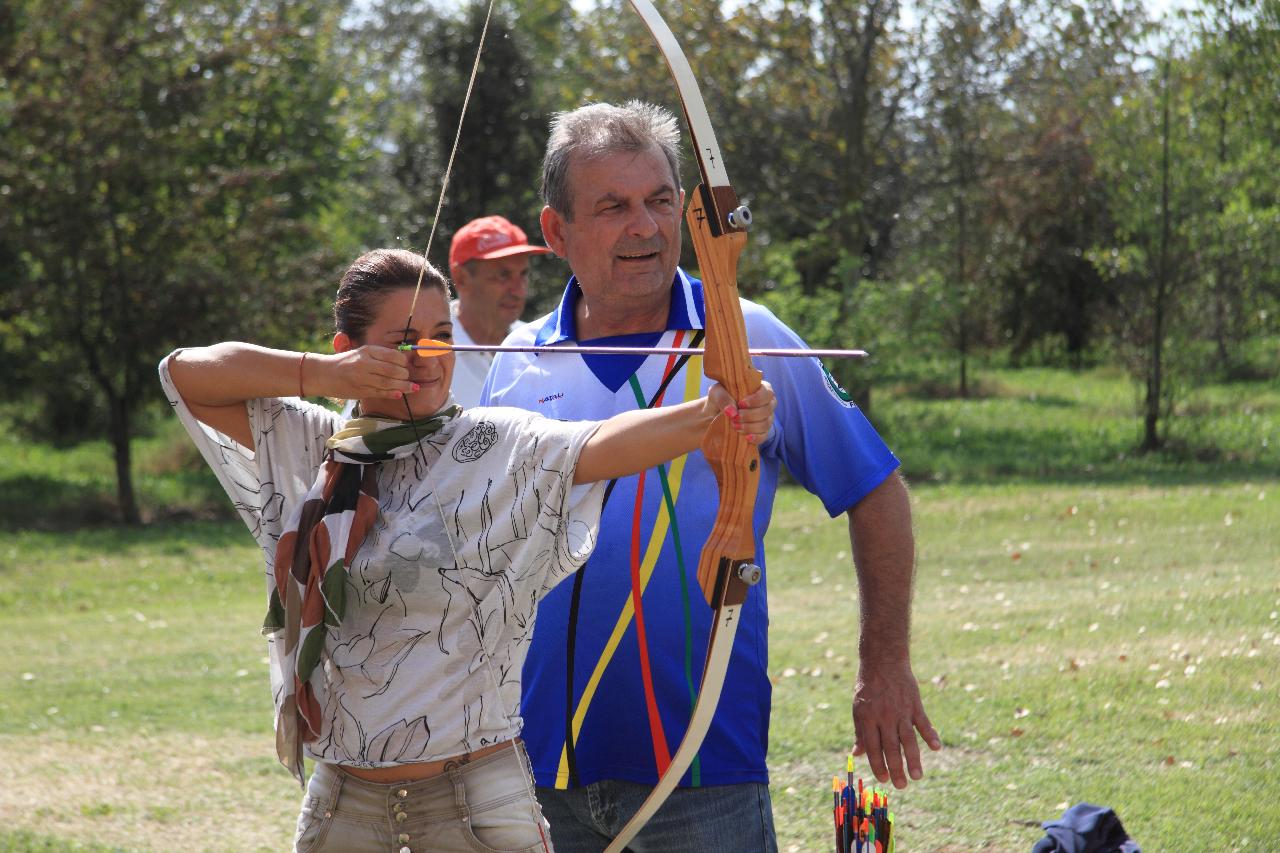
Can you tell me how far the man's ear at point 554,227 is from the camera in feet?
8.63

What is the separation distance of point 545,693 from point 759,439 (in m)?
0.73

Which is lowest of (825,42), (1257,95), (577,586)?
(577,586)

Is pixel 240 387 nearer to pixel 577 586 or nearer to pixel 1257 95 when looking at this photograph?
pixel 577 586

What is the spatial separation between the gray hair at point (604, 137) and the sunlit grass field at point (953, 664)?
2.67 metres

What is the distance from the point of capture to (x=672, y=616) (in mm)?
2379

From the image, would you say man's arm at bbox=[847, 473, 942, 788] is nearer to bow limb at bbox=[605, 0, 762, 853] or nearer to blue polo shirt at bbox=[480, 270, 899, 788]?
blue polo shirt at bbox=[480, 270, 899, 788]

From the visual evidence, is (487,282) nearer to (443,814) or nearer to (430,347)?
(430,347)

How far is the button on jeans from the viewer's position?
2.05 meters

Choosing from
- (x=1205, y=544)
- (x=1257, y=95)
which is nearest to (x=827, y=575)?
(x=1205, y=544)

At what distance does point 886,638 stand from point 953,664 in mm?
4542

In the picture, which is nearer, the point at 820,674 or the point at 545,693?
the point at 545,693

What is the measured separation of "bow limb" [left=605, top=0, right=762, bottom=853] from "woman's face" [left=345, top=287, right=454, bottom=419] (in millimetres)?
396

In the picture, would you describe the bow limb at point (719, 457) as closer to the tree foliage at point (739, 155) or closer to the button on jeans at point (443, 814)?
the button on jeans at point (443, 814)

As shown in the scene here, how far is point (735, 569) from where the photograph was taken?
7.05 ft
